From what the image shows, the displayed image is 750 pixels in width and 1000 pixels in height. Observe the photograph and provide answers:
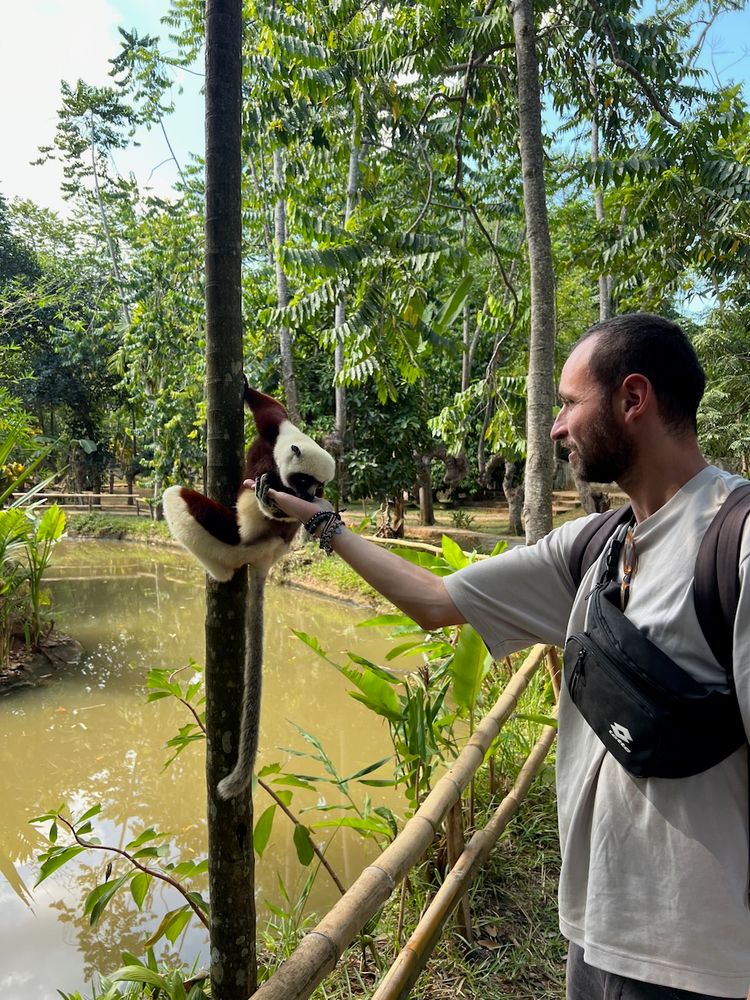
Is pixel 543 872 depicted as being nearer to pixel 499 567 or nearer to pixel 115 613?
pixel 499 567

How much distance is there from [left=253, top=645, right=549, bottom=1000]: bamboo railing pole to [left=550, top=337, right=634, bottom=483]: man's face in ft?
3.67

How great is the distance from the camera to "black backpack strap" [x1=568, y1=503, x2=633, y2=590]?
138cm

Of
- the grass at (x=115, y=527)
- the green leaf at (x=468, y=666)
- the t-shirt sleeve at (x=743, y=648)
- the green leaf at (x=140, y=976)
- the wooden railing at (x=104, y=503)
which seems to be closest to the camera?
the t-shirt sleeve at (x=743, y=648)

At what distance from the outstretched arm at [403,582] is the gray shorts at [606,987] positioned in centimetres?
72

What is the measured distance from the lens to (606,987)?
1.12 metres

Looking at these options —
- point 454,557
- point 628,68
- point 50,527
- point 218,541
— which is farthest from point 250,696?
point 50,527

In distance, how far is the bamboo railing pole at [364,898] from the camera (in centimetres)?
125

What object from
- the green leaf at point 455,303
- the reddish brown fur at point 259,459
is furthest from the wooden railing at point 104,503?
the reddish brown fur at point 259,459

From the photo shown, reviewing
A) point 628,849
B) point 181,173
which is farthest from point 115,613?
point 628,849

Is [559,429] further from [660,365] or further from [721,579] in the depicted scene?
[721,579]

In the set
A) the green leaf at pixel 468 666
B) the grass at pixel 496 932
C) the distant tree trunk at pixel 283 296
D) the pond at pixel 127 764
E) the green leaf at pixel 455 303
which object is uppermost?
the distant tree trunk at pixel 283 296

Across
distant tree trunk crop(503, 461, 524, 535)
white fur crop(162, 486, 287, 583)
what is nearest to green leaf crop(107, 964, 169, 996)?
white fur crop(162, 486, 287, 583)

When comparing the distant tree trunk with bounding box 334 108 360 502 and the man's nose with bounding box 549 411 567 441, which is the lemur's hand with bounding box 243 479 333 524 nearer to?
the man's nose with bounding box 549 411 567 441

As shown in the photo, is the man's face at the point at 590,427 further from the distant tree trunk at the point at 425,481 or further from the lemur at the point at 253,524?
the distant tree trunk at the point at 425,481
